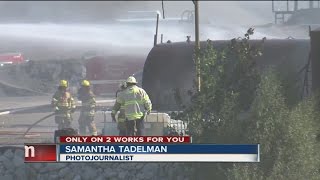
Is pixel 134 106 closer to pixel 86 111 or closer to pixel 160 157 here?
pixel 160 157

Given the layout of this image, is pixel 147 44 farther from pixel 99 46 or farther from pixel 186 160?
pixel 186 160

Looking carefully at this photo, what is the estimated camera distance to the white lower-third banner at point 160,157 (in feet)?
25.3

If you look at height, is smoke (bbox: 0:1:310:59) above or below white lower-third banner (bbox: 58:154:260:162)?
above

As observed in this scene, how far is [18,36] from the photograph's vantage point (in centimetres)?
1362

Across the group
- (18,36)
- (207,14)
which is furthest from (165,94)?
(207,14)

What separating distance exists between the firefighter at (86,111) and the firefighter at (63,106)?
0.21m

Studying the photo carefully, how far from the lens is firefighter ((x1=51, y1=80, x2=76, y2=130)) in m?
11.2

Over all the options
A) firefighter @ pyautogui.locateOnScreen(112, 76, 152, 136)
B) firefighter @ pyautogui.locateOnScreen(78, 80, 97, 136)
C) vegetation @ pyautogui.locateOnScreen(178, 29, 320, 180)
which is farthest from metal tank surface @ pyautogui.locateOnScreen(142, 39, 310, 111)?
vegetation @ pyautogui.locateOnScreen(178, 29, 320, 180)

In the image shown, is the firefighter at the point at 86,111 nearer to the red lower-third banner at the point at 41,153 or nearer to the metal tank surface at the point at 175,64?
the metal tank surface at the point at 175,64

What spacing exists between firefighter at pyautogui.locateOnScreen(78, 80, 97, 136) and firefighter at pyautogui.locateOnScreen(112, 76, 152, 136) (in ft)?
3.59

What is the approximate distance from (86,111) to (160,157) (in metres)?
3.77

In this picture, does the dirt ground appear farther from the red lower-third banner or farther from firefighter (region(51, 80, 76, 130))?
the red lower-third banner

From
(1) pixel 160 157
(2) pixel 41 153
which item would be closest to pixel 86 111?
(2) pixel 41 153

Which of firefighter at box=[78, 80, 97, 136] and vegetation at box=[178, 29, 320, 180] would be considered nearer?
vegetation at box=[178, 29, 320, 180]
